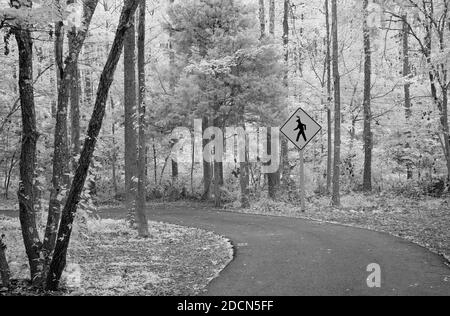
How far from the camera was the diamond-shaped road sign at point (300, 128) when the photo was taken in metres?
17.1

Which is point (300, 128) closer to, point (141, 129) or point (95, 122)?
point (141, 129)

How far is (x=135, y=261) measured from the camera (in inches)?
416

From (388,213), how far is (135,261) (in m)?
10.5

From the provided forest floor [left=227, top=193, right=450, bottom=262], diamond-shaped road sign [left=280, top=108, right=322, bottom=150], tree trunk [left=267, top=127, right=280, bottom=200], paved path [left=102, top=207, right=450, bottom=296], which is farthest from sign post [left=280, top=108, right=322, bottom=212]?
tree trunk [left=267, top=127, right=280, bottom=200]

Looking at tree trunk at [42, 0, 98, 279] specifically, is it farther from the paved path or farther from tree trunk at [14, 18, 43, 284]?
the paved path

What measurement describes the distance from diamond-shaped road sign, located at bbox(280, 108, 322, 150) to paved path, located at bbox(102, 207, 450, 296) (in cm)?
375

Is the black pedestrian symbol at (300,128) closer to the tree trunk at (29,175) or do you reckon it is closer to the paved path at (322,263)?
the paved path at (322,263)

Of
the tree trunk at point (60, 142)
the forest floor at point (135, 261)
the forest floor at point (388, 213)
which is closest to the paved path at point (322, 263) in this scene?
the forest floor at point (135, 261)

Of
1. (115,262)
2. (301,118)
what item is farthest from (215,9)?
(115,262)

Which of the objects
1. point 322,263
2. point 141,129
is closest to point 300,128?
point 141,129

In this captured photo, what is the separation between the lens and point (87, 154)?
23.8 ft

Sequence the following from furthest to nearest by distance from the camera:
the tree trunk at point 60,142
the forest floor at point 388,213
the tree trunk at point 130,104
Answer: the tree trunk at point 130,104, the forest floor at point 388,213, the tree trunk at point 60,142

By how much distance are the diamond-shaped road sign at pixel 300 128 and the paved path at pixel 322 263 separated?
3.75 m

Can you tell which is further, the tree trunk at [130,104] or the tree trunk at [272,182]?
the tree trunk at [272,182]
